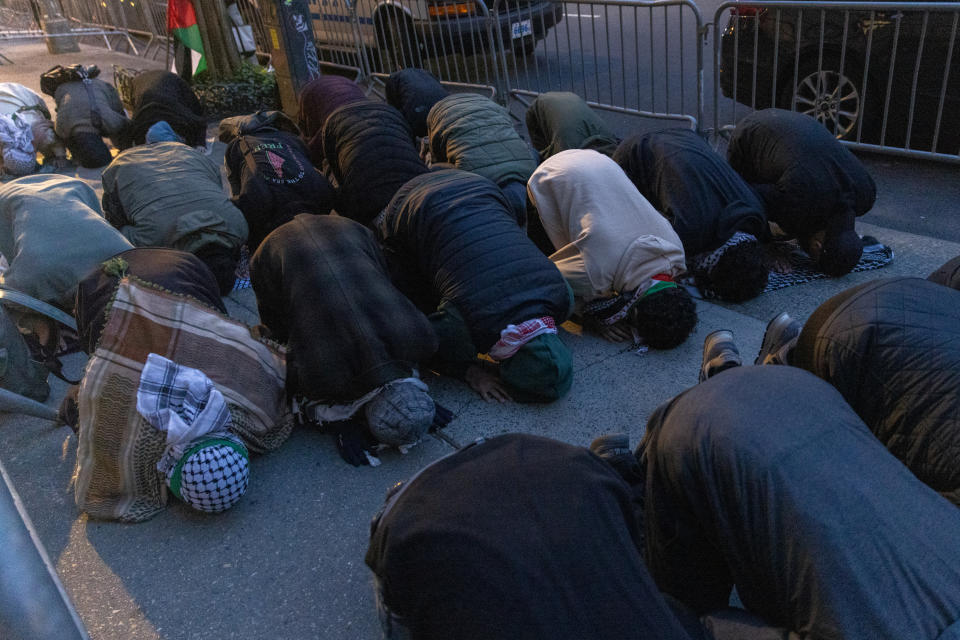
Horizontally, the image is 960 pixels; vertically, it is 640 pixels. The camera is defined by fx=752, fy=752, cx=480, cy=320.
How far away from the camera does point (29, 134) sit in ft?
21.3

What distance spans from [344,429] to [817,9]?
161 inches

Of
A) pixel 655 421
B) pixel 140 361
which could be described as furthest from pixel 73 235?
pixel 655 421

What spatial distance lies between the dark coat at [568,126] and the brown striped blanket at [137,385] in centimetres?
263

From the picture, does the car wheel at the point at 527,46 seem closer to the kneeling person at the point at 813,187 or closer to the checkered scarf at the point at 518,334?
the kneeling person at the point at 813,187

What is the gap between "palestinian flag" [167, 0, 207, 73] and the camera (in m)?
7.64

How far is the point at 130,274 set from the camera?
3061 mm

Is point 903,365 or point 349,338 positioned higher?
point 903,365

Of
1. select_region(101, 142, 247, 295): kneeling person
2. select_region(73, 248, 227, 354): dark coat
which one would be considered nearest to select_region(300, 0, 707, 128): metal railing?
select_region(101, 142, 247, 295): kneeling person

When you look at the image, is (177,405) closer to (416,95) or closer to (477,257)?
(477,257)

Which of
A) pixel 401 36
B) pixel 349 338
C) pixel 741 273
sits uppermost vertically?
pixel 401 36

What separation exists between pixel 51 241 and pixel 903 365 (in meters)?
3.63

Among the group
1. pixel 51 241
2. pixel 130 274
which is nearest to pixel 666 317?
pixel 130 274

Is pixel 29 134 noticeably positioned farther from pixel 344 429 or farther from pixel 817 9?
pixel 817 9

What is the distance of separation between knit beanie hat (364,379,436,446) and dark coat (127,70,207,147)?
15.2 feet
